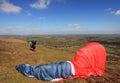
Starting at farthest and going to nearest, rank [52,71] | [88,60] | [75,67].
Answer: [88,60], [75,67], [52,71]

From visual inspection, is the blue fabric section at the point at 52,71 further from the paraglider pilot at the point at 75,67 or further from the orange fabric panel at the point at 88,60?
the orange fabric panel at the point at 88,60

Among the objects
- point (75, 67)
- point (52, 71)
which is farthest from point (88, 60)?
point (52, 71)

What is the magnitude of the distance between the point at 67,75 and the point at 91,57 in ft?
10.6

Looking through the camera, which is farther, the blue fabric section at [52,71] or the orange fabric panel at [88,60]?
the orange fabric panel at [88,60]

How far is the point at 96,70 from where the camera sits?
18078mm

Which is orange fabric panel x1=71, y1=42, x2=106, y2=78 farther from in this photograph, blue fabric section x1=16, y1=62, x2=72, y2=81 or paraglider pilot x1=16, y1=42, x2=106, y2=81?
blue fabric section x1=16, y1=62, x2=72, y2=81

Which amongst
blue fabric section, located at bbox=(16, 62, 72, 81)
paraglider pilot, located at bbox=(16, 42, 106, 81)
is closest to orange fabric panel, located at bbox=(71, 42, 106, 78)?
paraglider pilot, located at bbox=(16, 42, 106, 81)

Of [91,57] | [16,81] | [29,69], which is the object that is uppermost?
[91,57]

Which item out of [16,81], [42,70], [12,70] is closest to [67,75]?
[42,70]

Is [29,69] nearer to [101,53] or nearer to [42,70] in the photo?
[42,70]

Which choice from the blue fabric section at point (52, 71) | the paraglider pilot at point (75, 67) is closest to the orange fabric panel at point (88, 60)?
the paraglider pilot at point (75, 67)

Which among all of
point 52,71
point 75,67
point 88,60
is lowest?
point 52,71

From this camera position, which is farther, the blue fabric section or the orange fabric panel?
the orange fabric panel

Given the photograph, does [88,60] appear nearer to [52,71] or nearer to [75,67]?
[75,67]
